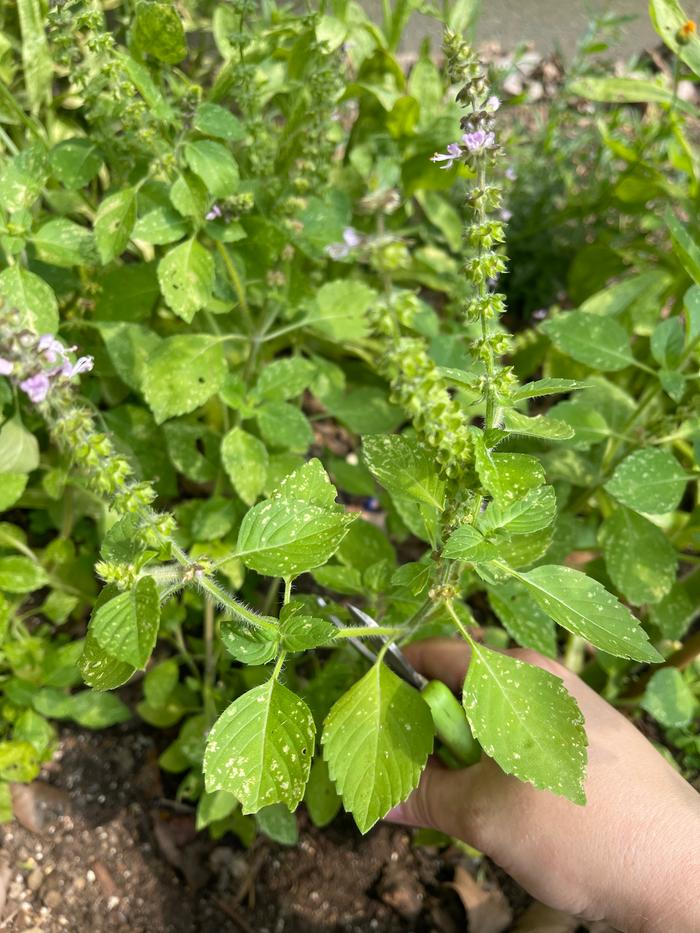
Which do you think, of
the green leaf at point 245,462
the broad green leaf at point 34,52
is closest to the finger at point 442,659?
the green leaf at point 245,462

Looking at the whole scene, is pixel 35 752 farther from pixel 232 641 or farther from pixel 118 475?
pixel 118 475

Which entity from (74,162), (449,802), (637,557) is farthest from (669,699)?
(74,162)

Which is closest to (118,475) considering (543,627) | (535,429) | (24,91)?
(535,429)

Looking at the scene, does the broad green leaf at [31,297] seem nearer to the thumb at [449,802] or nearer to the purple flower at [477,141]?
the purple flower at [477,141]

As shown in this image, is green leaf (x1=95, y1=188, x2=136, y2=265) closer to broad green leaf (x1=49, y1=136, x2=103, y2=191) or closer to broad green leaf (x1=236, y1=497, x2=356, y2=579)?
broad green leaf (x1=49, y1=136, x2=103, y2=191)

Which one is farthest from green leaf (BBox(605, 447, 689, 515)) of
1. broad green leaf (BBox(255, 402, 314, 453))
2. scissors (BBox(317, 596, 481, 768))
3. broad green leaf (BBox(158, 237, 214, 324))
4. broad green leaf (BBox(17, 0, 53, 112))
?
broad green leaf (BBox(17, 0, 53, 112))

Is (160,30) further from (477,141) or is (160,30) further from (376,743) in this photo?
(376,743)

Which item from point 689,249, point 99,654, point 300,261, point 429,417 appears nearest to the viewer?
point 429,417
